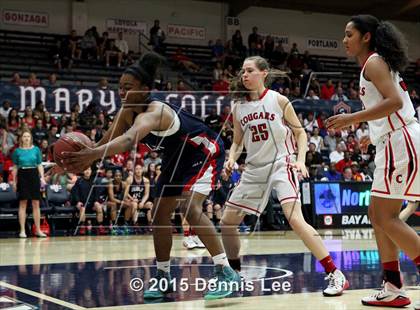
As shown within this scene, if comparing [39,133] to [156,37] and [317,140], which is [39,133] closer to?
[317,140]

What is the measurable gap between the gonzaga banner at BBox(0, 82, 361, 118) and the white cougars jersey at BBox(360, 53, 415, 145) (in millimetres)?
9451

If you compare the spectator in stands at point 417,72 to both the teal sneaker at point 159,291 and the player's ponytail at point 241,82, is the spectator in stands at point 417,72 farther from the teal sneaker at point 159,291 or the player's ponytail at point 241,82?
the teal sneaker at point 159,291

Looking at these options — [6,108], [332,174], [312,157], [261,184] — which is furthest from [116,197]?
[261,184]

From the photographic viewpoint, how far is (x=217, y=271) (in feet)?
16.0

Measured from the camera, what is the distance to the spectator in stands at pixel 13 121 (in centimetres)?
1312

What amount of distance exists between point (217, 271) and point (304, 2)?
21.8m

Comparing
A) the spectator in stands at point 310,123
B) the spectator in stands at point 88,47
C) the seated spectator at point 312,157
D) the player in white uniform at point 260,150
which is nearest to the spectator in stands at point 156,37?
the spectator in stands at point 88,47

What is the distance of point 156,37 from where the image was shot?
69.7 feet

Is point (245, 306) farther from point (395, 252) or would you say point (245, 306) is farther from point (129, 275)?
point (129, 275)

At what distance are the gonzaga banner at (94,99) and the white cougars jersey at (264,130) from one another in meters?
8.25

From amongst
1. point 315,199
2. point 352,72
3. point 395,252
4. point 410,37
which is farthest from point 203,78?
point 395,252

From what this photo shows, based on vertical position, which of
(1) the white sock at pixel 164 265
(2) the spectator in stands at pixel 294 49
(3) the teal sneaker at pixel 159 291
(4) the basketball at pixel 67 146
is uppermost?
(2) the spectator in stands at pixel 294 49

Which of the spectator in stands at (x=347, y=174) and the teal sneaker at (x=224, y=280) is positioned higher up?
the spectator in stands at (x=347, y=174)

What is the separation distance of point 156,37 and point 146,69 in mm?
17079
